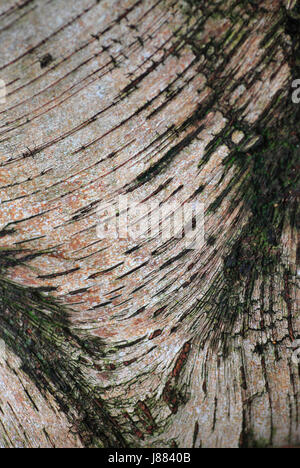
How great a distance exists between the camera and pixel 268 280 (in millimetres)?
1524

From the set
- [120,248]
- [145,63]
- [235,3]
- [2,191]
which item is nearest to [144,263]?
[120,248]

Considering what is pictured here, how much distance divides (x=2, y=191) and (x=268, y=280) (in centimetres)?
113

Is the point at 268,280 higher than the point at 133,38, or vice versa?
the point at 133,38

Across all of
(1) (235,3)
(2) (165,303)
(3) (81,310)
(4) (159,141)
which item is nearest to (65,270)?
(3) (81,310)

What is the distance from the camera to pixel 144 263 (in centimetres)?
137

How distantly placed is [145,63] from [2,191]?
0.67m

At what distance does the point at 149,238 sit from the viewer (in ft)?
4.34

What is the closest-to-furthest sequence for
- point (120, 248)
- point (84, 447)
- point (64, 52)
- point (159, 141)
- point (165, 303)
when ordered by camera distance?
1. point (64, 52)
2. point (159, 141)
3. point (120, 248)
4. point (165, 303)
5. point (84, 447)

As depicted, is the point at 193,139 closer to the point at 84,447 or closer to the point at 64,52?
the point at 64,52

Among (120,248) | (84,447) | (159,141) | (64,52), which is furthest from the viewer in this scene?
(84,447)

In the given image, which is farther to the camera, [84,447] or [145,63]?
[84,447]

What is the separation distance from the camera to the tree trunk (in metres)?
1.09

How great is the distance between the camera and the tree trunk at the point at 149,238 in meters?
1.09

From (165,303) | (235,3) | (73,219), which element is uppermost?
(235,3)
